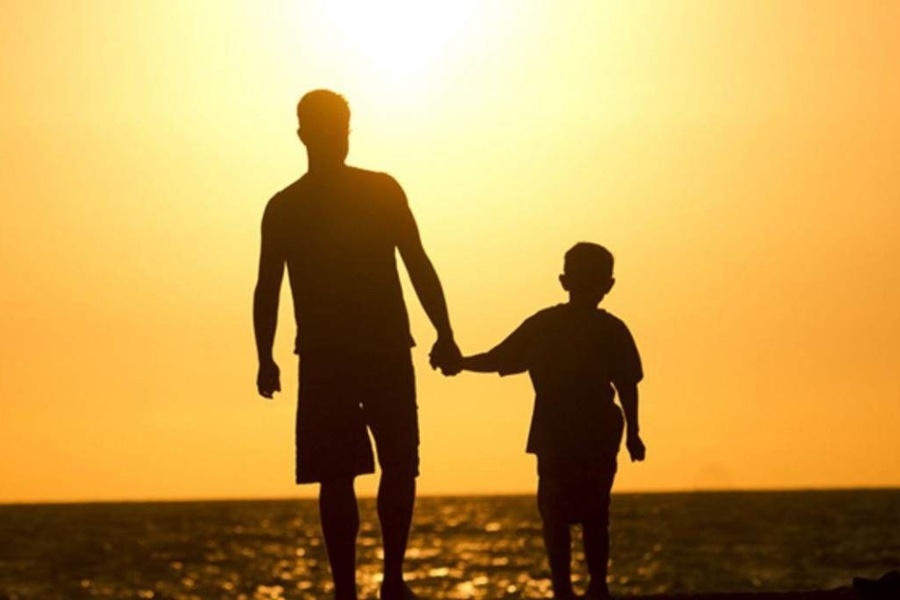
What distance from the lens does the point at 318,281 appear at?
39.1ft

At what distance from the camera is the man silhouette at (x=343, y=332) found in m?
11.9

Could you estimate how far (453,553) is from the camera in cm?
12012

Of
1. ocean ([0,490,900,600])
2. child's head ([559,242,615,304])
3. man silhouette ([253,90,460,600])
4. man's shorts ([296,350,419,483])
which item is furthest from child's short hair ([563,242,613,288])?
ocean ([0,490,900,600])

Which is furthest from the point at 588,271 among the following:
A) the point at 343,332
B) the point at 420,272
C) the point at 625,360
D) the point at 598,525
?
the point at 343,332

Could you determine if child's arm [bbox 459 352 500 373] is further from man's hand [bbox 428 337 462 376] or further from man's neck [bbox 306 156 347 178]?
man's neck [bbox 306 156 347 178]

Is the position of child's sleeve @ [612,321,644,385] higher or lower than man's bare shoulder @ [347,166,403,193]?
lower

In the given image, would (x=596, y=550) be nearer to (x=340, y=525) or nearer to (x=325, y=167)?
(x=340, y=525)

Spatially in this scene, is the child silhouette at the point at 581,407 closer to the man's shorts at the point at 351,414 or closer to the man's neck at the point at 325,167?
the man's shorts at the point at 351,414

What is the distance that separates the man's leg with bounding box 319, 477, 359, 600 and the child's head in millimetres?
2001

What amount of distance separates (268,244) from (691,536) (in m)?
120

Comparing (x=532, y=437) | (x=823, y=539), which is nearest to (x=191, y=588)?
(x=823, y=539)

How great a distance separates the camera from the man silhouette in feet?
38.9

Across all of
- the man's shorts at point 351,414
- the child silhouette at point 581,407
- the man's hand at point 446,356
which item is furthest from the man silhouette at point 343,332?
the child silhouette at point 581,407

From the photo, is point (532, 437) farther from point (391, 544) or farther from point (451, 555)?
point (451, 555)
